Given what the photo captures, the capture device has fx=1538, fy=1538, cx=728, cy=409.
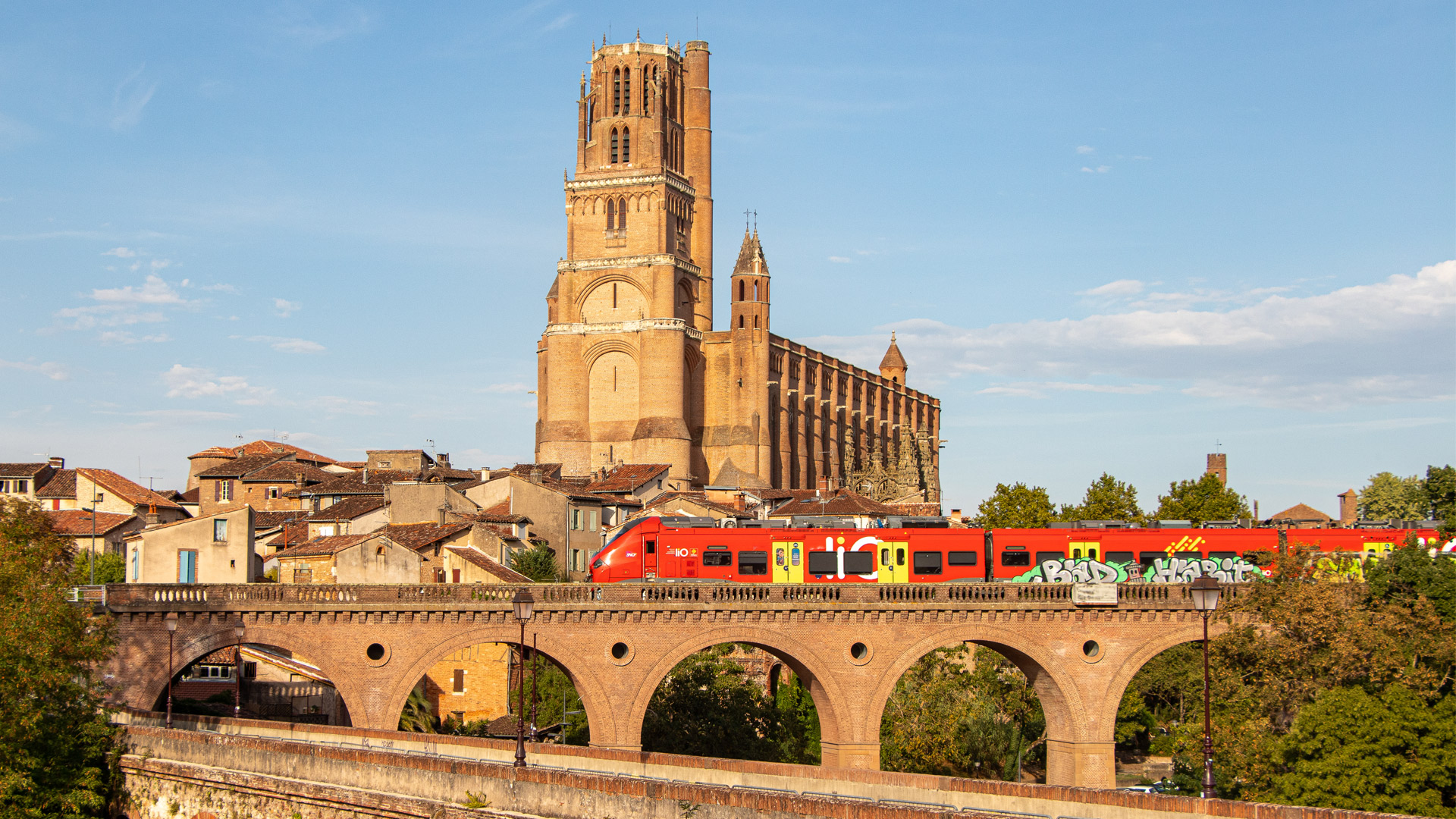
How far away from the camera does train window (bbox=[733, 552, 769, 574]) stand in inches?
1916

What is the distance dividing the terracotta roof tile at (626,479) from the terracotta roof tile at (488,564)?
27.0 meters

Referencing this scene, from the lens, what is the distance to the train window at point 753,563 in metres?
48.7

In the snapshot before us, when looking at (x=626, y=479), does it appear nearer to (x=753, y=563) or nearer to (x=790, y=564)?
(x=753, y=563)

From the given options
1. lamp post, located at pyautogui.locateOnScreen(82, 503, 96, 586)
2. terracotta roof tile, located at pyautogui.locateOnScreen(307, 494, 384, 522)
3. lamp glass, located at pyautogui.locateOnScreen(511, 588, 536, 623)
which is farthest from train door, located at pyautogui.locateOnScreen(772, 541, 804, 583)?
terracotta roof tile, located at pyautogui.locateOnScreen(307, 494, 384, 522)

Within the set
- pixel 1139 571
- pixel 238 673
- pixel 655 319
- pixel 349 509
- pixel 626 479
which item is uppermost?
pixel 655 319

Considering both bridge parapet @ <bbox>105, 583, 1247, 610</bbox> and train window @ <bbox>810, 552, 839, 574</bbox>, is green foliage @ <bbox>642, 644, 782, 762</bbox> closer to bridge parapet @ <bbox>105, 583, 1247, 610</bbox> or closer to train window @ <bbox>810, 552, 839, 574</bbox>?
train window @ <bbox>810, 552, 839, 574</bbox>

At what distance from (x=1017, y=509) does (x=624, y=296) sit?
109 feet

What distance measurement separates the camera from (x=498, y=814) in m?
26.8

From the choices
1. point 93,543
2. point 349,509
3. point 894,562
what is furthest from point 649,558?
point 93,543

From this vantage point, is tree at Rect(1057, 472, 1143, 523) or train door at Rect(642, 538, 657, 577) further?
tree at Rect(1057, 472, 1143, 523)

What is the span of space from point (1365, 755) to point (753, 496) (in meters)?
61.8

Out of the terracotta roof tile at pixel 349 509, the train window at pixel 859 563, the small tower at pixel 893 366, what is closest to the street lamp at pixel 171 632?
the train window at pixel 859 563

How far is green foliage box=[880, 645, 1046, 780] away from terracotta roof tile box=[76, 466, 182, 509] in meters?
43.1

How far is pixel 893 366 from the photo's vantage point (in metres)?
158
